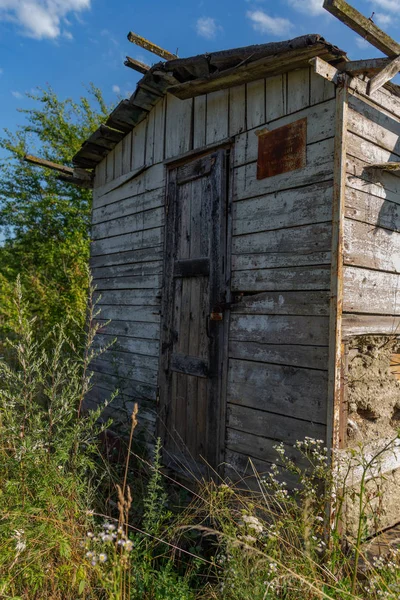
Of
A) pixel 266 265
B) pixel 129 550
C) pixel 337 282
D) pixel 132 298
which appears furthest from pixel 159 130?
pixel 129 550

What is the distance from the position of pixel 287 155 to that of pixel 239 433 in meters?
2.29

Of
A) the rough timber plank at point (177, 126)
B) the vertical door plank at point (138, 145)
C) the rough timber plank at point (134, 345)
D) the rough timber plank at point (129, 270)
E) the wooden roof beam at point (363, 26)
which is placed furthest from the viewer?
the vertical door plank at point (138, 145)

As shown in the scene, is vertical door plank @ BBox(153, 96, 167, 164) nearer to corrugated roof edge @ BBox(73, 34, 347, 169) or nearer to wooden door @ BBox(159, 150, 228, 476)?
corrugated roof edge @ BBox(73, 34, 347, 169)

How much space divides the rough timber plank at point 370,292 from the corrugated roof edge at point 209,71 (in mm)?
1580

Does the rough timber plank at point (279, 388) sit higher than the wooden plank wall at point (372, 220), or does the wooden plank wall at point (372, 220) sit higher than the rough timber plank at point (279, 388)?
the wooden plank wall at point (372, 220)

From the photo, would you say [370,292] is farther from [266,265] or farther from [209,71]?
[209,71]

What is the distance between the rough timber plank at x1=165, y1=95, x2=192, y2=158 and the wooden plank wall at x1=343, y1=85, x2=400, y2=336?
5.92 feet

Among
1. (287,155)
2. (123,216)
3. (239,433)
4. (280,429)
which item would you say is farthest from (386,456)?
(123,216)

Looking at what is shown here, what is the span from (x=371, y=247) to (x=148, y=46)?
10.1 feet

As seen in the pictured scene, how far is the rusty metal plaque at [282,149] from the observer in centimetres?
337

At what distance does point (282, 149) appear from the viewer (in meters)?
3.50

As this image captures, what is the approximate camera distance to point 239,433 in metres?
3.65

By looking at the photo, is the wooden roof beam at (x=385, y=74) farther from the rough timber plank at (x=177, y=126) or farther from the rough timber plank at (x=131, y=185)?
the rough timber plank at (x=131, y=185)

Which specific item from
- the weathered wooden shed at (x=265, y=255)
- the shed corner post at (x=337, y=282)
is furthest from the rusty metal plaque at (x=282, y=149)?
the shed corner post at (x=337, y=282)
